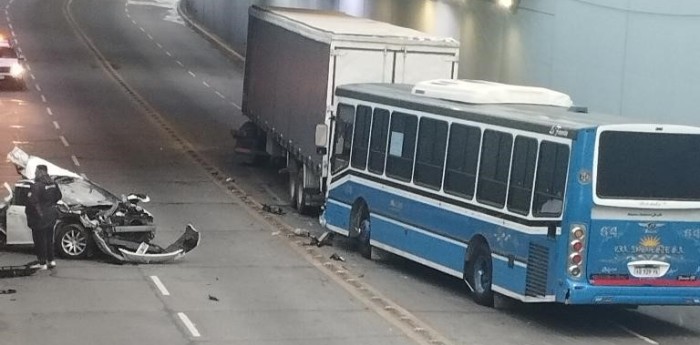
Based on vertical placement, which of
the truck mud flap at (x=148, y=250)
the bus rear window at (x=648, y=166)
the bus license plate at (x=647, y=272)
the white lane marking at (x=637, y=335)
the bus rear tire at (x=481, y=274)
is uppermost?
the bus rear window at (x=648, y=166)

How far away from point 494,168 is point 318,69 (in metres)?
8.34

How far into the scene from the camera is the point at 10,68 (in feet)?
157

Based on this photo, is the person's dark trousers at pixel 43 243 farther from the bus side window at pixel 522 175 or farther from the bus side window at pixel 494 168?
the bus side window at pixel 522 175

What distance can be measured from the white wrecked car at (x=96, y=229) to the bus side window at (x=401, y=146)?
322cm

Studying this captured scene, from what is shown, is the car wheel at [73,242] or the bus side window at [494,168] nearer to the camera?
the bus side window at [494,168]

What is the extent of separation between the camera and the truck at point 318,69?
26.2 metres

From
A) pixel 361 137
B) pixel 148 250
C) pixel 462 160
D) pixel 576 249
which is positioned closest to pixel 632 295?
pixel 576 249

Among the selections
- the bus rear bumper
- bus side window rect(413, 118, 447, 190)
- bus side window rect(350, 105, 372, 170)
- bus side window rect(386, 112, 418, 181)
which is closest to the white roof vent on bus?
bus side window rect(413, 118, 447, 190)

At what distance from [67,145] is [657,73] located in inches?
621

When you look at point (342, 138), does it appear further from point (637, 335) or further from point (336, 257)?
point (637, 335)

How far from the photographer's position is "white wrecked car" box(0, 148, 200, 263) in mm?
21562

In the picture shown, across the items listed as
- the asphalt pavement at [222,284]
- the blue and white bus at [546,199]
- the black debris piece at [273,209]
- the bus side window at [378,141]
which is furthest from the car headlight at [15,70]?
the blue and white bus at [546,199]

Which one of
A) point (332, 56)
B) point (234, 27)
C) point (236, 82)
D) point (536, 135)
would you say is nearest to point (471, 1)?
point (332, 56)

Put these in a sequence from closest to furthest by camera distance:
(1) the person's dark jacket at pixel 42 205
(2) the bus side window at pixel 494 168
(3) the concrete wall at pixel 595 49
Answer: (2) the bus side window at pixel 494 168 < (1) the person's dark jacket at pixel 42 205 < (3) the concrete wall at pixel 595 49
